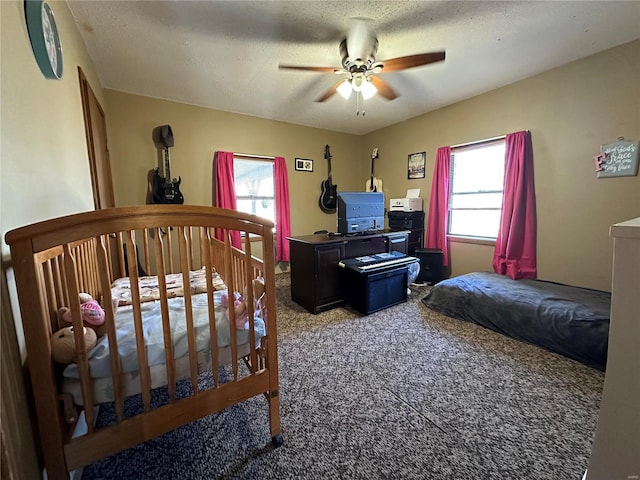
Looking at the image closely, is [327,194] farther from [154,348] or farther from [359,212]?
[154,348]

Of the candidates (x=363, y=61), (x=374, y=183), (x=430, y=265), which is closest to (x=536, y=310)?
(x=430, y=265)

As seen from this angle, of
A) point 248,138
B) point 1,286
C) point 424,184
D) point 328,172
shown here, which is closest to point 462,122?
point 424,184

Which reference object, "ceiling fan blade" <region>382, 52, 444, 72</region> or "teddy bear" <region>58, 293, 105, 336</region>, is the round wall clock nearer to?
"teddy bear" <region>58, 293, 105, 336</region>

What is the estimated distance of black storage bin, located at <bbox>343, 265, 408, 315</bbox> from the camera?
257 cm

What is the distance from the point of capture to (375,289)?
2.62 m

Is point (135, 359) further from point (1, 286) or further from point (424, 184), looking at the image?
point (424, 184)

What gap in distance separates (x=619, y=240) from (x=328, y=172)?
13.6 ft

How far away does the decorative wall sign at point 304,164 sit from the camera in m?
4.28

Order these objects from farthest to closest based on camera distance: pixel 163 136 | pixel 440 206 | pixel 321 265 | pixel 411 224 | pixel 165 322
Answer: pixel 411 224
pixel 440 206
pixel 163 136
pixel 321 265
pixel 165 322

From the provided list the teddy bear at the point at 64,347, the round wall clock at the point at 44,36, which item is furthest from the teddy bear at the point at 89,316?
the round wall clock at the point at 44,36

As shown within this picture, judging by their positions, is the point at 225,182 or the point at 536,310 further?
the point at 225,182

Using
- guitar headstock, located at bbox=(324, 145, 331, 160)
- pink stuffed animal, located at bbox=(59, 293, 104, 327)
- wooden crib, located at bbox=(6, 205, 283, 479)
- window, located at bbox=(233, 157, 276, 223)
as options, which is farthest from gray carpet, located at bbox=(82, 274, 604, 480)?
guitar headstock, located at bbox=(324, 145, 331, 160)

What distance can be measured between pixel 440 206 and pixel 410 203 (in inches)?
16.5

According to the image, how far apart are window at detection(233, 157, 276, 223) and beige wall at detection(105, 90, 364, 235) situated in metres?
0.20
